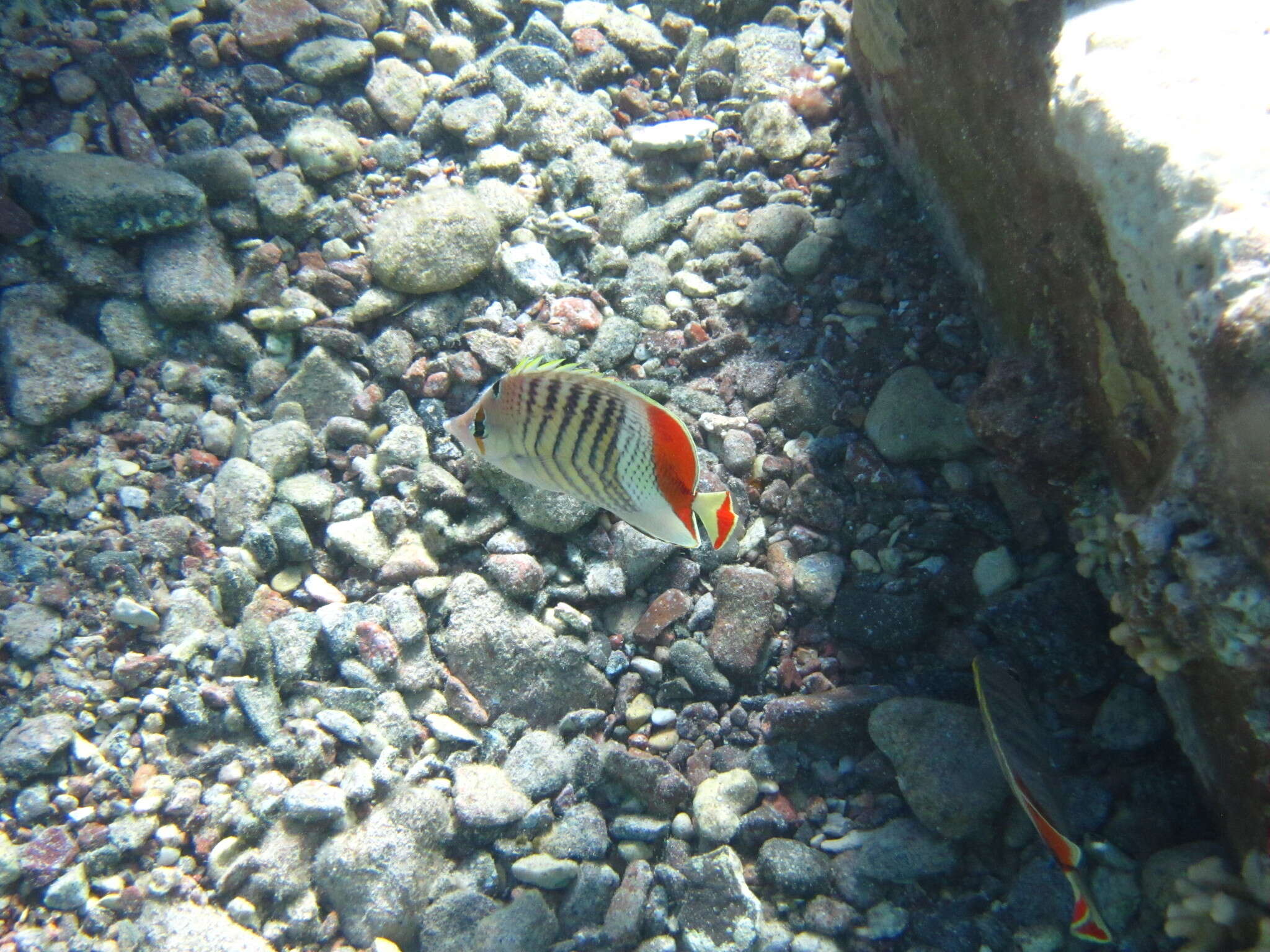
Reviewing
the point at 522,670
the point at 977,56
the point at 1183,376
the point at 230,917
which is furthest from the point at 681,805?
the point at 977,56

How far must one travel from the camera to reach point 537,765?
249 cm

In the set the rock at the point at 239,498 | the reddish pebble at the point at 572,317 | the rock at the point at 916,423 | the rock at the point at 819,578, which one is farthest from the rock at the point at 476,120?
the rock at the point at 819,578

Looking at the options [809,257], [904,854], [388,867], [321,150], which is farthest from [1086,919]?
[321,150]

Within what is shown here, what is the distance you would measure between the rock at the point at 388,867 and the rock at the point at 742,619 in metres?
1.12

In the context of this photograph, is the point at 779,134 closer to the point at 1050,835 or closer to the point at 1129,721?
the point at 1129,721

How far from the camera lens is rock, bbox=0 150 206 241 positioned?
329 cm

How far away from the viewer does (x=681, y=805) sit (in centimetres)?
238

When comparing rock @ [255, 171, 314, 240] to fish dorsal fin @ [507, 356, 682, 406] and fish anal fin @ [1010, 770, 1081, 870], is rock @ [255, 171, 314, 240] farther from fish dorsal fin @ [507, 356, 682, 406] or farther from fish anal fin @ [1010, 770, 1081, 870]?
fish anal fin @ [1010, 770, 1081, 870]

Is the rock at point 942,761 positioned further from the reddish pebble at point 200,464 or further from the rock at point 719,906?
the reddish pebble at point 200,464

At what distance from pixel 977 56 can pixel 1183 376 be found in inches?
67.7

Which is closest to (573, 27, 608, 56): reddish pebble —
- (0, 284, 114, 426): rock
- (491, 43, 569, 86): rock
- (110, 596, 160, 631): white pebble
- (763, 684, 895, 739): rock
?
(491, 43, 569, 86): rock

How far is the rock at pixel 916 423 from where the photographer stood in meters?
2.83

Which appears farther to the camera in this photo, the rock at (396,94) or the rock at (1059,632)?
the rock at (396,94)

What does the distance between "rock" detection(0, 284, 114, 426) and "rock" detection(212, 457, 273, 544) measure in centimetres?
83
